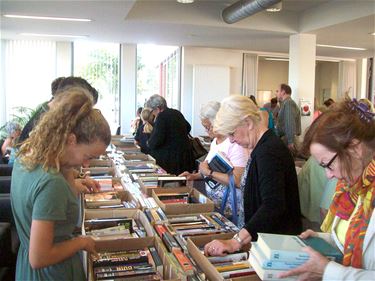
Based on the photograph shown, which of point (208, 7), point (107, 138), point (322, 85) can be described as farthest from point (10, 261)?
point (322, 85)

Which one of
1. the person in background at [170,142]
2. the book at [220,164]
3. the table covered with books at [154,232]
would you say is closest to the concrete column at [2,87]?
the person in background at [170,142]

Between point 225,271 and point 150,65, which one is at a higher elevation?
point 150,65

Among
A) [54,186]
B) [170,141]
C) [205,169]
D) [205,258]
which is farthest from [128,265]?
[170,141]

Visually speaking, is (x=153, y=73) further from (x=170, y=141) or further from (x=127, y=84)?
(x=170, y=141)

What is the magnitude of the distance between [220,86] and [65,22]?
4.46 m

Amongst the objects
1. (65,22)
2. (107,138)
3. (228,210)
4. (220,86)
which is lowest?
(228,210)

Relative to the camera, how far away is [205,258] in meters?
1.32

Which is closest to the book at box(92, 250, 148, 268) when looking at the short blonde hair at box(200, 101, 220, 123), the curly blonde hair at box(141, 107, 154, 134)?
the short blonde hair at box(200, 101, 220, 123)

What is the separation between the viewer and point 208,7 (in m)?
6.52

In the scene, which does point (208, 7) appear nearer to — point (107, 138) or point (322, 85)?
point (107, 138)

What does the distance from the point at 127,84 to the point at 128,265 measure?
8151mm

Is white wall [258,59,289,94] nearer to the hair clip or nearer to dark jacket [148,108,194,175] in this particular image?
dark jacket [148,108,194,175]

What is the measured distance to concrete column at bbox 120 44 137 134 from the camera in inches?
360

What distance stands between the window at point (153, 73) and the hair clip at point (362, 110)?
802 cm
